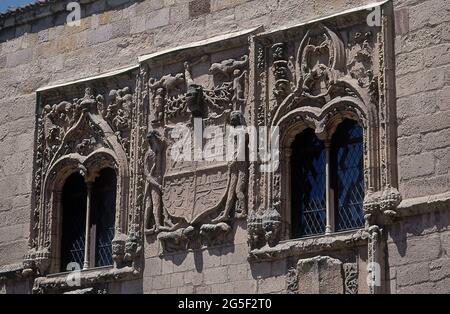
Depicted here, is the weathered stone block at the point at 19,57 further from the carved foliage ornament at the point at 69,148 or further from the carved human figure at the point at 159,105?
the carved human figure at the point at 159,105

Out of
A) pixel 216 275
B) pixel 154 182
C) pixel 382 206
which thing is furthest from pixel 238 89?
pixel 382 206

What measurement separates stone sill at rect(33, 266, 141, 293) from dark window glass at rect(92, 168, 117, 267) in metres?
0.23

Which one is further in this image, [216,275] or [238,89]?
[238,89]

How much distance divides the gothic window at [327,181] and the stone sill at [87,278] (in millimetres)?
2126

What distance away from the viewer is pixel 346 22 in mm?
17672

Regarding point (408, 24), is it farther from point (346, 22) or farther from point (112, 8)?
point (112, 8)

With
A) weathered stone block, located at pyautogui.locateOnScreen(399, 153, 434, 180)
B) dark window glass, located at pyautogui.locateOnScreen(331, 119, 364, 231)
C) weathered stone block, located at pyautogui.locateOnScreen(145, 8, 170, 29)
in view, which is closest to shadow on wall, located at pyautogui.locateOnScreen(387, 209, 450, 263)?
weathered stone block, located at pyautogui.locateOnScreen(399, 153, 434, 180)

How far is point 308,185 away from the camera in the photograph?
58.4 feet

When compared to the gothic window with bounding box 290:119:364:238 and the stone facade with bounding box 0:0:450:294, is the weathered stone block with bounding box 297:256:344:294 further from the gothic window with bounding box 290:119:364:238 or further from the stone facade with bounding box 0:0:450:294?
the gothic window with bounding box 290:119:364:238

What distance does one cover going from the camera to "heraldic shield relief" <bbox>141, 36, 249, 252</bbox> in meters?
18.0

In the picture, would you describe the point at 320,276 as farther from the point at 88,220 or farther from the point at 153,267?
the point at 88,220

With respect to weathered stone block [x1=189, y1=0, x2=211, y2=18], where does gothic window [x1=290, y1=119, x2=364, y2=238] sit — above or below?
below

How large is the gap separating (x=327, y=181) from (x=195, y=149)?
68.8 inches
